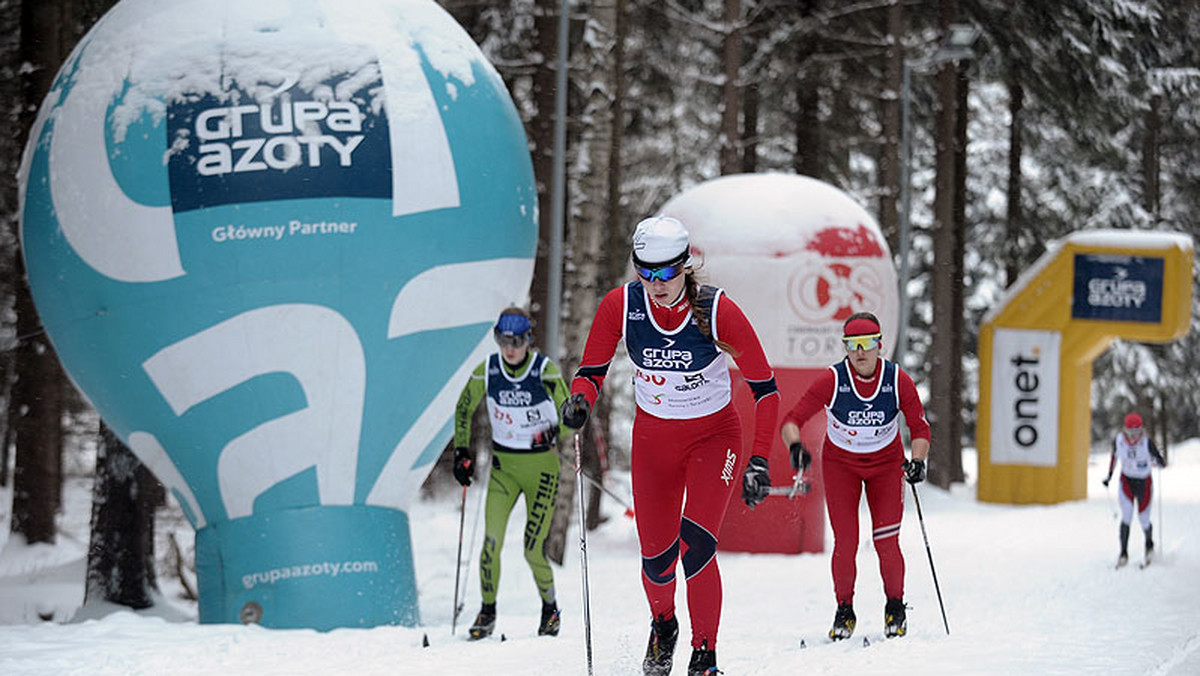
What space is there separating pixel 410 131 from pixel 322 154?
2.01ft

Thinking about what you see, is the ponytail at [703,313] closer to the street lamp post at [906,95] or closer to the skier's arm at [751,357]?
the skier's arm at [751,357]

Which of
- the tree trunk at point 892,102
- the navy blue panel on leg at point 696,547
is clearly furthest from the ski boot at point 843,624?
the tree trunk at point 892,102

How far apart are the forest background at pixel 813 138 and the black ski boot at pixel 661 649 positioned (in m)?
6.35

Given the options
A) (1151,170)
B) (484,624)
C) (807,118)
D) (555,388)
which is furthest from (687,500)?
(1151,170)

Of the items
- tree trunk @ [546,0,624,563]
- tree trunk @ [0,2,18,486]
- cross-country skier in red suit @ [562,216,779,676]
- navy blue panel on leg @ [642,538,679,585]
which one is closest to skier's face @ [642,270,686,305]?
cross-country skier in red suit @ [562,216,779,676]

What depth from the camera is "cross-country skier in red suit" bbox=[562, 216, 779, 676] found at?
605cm

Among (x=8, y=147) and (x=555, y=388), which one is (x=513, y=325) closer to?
(x=555, y=388)

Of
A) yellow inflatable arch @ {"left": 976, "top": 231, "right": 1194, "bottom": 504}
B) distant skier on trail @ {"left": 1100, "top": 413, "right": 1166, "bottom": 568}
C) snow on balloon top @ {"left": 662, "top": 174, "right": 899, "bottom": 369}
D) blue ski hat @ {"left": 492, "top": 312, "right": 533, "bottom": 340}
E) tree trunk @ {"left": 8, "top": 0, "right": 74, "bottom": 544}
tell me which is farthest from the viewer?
yellow inflatable arch @ {"left": 976, "top": 231, "right": 1194, "bottom": 504}

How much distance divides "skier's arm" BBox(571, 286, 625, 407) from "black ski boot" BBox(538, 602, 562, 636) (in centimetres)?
256

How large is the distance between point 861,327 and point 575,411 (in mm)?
2191

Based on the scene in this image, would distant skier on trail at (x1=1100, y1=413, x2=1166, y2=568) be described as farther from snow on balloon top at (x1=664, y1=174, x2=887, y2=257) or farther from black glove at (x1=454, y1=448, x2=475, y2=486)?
black glove at (x1=454, y1=448, x2=475, y2=486)

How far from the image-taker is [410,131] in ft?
30.2

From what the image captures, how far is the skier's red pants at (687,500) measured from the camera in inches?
240

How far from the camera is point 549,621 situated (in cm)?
841
